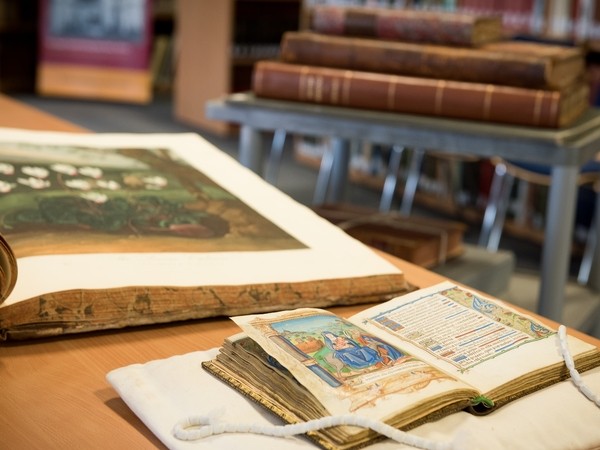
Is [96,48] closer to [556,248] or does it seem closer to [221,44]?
[221,44]

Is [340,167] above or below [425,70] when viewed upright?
below

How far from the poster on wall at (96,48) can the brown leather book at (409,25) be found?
4.92m

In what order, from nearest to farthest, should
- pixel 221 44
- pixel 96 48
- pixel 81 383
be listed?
pixel 81 383 < pixel 221 44 < pixel 96 48

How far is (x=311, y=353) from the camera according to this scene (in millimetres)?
712

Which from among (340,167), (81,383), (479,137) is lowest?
(340,167)

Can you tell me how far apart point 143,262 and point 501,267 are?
122cm

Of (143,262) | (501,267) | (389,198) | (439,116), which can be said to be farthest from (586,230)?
(143,262)

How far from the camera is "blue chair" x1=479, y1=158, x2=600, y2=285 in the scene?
138 inches

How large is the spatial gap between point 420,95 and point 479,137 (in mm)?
134

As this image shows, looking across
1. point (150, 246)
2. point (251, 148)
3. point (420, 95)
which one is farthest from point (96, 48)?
point (150, 246)

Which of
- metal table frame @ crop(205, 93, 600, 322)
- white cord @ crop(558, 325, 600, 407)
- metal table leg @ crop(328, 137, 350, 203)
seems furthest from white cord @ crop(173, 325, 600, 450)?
metal table leg @ crop(328, 137, 350, 203)

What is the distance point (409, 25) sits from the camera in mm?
1729

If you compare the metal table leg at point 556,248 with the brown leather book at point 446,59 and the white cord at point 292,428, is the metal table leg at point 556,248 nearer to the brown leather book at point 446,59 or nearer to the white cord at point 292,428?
the brown leather book at point 446,59

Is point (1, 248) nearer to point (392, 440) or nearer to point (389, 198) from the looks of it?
point (392, 440)
